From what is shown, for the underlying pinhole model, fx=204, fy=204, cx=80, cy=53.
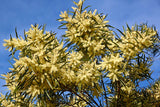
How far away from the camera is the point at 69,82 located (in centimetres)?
436

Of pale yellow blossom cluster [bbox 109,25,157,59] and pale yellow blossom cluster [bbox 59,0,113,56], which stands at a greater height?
pale yellow blossom cluster [bbox 59,0,113,56]

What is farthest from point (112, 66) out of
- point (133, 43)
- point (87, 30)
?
point (87, 30)

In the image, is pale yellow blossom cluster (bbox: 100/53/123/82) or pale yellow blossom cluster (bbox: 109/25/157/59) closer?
pale yellow blossom cluster (bbox: 100/53/123/82)

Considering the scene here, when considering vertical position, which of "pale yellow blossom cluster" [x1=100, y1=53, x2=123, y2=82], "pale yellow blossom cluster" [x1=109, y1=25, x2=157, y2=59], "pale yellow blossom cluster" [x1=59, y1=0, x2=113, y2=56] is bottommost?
"pale yellow blossom cluster" [x1=100, y1=53, x2=123, y2=82]

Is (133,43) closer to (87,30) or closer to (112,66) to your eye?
(112,66)

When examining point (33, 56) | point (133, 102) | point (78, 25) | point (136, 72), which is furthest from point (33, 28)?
point (133, 102)

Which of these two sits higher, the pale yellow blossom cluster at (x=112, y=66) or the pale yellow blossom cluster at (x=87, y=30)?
the pale yellow blossom cluster at (x=87, y=30)

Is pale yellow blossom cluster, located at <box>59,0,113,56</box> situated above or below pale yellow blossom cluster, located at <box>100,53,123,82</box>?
above

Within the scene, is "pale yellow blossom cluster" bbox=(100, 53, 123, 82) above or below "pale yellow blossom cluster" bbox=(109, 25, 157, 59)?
below

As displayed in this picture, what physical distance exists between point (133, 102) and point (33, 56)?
129 inches

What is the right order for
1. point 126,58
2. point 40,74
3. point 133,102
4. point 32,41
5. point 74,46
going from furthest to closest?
1. point 133,102
2. point 74,46
3. point 126,58
4. point 32,41
5. point 40,74

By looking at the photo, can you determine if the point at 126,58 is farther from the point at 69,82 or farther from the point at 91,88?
the point at 69,82

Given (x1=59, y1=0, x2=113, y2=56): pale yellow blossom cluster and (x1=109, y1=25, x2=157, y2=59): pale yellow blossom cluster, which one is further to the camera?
(x1=59, y1=0, x2=113, y2=56): pale yellow blossom cluster

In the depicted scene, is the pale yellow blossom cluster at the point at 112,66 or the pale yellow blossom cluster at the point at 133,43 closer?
the pale yellow blossom cluster at the point at 112,66
